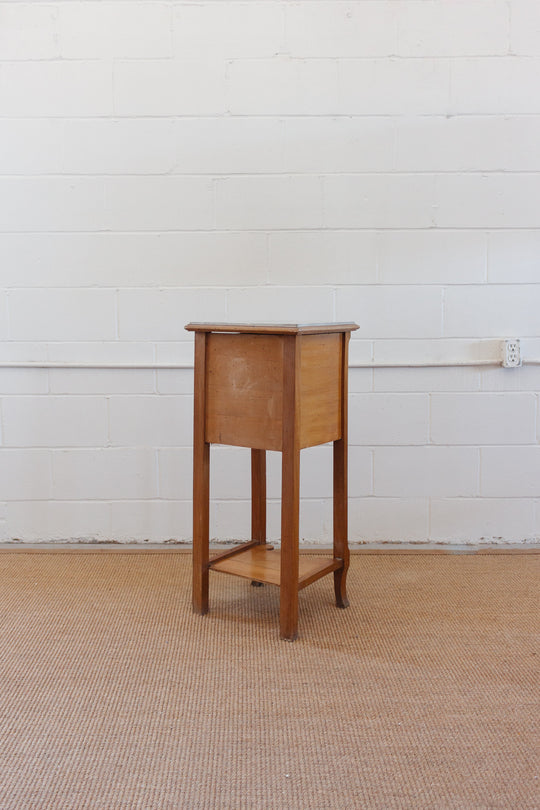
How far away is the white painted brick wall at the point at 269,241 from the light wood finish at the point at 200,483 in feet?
2.38

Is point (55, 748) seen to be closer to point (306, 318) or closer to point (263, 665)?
point (263, 665)

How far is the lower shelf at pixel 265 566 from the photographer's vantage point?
2.34m

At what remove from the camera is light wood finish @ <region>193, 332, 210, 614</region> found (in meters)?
2.38

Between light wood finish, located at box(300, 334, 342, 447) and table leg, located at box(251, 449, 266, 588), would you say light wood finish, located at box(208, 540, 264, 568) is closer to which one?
table leg, located at box(251, 449, 266, 588)

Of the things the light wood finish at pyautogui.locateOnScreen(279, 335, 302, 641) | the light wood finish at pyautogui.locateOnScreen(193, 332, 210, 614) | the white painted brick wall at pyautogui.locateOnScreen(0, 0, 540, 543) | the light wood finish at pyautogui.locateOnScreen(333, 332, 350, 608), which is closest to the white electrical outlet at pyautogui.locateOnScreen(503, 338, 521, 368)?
the white painted brick wall at pyautogui.locateOnScreen(0, 0, 540, 543)

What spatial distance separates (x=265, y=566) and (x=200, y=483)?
1.06 feet

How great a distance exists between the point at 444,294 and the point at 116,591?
5.35 ft

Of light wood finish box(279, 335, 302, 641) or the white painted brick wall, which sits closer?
light wood finish box(279, 335, 302, 641)

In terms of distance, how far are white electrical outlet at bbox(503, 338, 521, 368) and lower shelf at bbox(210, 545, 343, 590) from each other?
1133 mm

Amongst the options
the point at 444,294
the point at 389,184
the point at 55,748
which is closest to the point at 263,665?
the point at 55,748

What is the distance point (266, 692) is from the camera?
6.48 feet

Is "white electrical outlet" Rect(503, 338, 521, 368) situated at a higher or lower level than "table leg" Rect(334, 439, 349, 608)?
higher

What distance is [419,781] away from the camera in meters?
1.60

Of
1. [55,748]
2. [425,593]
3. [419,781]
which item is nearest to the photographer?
[419,781]
